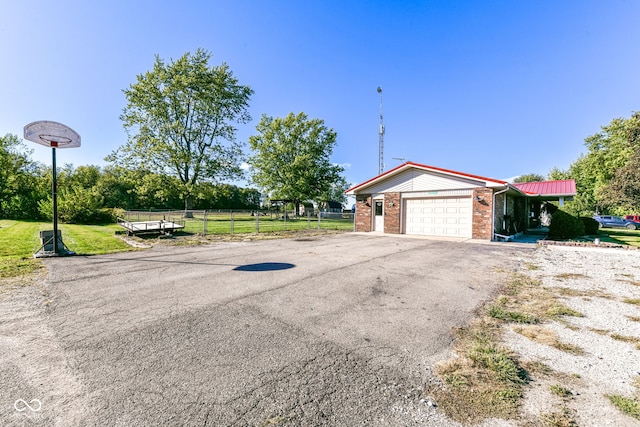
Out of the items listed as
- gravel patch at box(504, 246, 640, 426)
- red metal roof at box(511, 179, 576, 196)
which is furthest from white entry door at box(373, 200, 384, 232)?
gravel patch at box(504, 246, 640, 426)

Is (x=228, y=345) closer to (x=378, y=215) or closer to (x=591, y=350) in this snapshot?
(x=591, y=350)

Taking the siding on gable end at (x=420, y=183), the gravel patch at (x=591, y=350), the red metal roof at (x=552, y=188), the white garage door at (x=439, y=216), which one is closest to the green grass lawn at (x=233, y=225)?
the siding on gable end at (x=420, y=183)

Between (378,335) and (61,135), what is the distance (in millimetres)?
10022

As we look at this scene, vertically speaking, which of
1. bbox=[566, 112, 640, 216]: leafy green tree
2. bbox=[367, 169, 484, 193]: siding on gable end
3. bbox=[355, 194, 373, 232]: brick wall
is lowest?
bbox=[355, 194, 373, 232]: brick wall

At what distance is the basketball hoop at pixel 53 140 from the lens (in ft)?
23.6

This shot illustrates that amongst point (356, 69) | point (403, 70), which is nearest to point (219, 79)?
point (356, 69)

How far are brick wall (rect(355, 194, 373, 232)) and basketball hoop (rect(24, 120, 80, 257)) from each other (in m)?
13.8

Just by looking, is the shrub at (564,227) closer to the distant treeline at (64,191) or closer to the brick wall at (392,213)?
the brick wall at (392,213)

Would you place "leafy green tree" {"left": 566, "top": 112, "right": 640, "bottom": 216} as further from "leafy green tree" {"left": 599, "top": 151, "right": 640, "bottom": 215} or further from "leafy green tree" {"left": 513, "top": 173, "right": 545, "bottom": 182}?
"leafy green tree" {"left": 513, "top": 173, "right": 545, "bottom": 182}

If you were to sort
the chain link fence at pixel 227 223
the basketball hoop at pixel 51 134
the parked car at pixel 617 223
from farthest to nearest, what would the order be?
the parked car at pixel 617 223
the chain link fence at pixel 227 223
the basketball hoop at pixel 51 134

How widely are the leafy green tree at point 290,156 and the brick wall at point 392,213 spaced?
16426mm

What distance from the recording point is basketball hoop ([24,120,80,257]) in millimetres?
7203

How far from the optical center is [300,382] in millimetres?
2219

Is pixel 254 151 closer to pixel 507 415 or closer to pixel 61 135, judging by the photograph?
pixel 61 135
